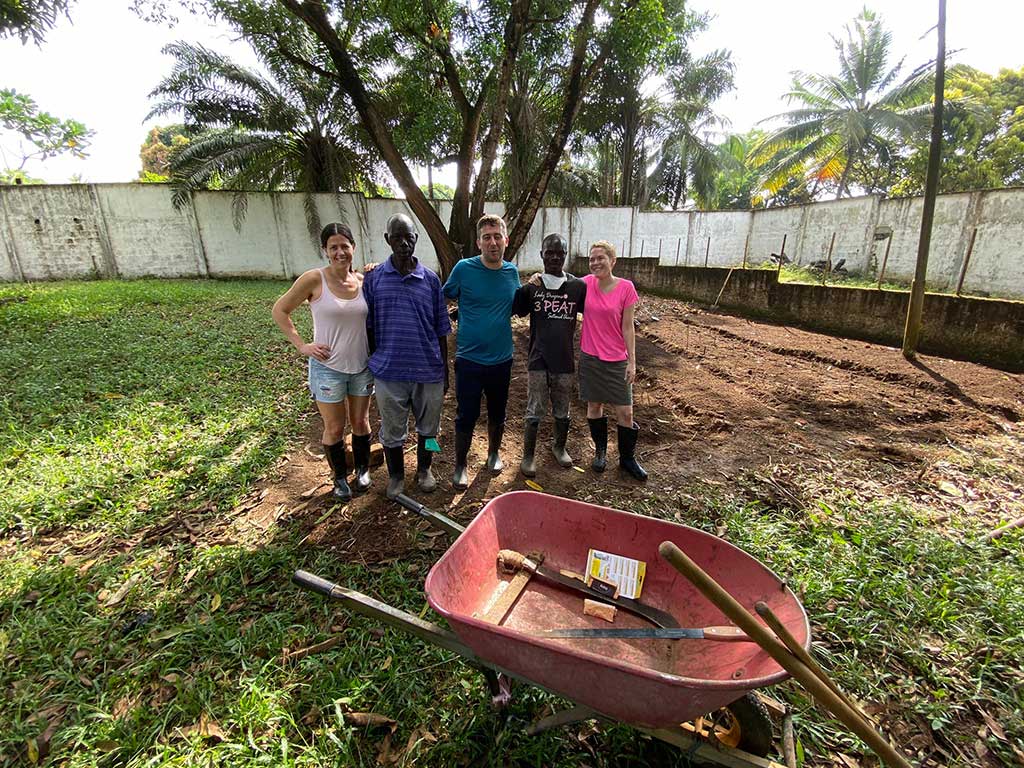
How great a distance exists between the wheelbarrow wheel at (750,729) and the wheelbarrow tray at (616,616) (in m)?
0.10

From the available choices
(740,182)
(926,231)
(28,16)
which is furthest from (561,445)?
(740,182)

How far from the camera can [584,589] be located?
2.28m

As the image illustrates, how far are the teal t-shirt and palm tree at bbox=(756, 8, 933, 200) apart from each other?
2130 cm

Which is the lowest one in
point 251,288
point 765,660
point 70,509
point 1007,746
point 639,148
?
point 1007,746

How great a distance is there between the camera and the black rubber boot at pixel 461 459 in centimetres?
360

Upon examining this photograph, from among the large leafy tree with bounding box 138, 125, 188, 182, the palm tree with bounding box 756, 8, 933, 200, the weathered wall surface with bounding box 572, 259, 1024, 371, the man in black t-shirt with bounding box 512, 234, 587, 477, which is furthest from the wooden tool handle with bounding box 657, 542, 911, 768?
the large leafy tree with bounding box 138, 125, 188, 182

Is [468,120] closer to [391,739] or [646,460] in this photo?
[646,460]

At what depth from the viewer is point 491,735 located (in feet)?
6.29

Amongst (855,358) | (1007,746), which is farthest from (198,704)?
(855,358)

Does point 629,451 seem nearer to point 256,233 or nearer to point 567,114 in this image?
point 567,114

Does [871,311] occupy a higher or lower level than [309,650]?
higher

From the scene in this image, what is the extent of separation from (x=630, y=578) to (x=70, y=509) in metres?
3.86

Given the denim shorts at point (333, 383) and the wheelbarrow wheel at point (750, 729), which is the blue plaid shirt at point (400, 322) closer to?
the denim shorts at point (333, 383)

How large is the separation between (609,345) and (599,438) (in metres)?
0.87
